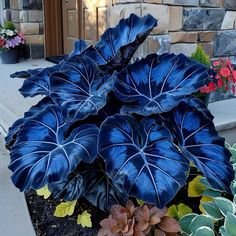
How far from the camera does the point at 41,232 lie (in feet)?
4.63

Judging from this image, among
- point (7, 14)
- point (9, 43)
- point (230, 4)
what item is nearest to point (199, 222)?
point (230, 4)

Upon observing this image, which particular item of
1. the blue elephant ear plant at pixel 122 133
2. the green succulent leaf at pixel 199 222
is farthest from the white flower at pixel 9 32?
the green succulent leaf at pixel 199 222

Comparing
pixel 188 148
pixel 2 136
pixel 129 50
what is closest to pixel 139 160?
pixel 188 148

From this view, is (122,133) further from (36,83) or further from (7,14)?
(7,14)

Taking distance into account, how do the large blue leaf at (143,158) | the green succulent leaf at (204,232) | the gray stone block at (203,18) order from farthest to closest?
the gray stone block at (203,18)
the green succulent leaf at (204,232)
the large blue leaf at (143,158)

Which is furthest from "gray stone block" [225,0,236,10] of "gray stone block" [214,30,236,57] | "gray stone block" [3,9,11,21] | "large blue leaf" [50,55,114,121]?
"gray stone block" [3,9,11,21]

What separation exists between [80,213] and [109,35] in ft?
2.71

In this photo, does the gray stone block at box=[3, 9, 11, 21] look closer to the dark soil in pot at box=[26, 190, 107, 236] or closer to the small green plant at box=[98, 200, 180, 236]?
the dark soil in pot at box=[26, 190, 107, 236]

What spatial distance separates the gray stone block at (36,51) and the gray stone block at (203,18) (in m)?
2.93

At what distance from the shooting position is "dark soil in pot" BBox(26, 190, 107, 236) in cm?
141

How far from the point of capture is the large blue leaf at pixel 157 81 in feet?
4.42

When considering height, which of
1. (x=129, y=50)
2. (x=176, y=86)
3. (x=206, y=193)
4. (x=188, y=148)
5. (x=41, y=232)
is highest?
(x=129, y=50)

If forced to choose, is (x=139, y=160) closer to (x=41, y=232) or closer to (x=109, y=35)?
(x=41, y=232)

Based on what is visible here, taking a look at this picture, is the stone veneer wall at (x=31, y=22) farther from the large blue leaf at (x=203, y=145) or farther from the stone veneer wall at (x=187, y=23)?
the large blue leaf at (x=203, y=145)
